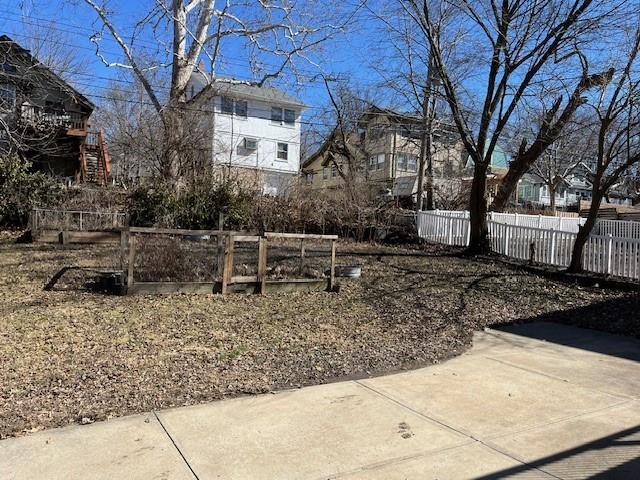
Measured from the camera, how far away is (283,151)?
137 feet

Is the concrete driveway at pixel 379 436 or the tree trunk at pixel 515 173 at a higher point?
the tree trunk at pixel 515 173

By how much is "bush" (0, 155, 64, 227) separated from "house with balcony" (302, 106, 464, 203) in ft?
38.1

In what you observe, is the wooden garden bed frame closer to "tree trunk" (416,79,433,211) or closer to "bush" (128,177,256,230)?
"bush" (128,177,256,230)

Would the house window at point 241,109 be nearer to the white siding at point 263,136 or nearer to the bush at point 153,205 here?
the white siding at point 263,136

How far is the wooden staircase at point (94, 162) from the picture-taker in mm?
29188

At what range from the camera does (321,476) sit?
3.41 metres

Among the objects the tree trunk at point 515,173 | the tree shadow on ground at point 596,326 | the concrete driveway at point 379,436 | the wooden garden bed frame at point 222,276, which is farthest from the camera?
the tree trunk at point 515,173

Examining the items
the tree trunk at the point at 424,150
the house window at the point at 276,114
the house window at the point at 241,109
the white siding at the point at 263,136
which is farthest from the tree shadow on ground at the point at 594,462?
the house window at the point at 276,114

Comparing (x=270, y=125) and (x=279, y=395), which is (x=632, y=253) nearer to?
(x=279, y=395)

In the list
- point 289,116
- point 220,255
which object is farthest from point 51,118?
point 220,255

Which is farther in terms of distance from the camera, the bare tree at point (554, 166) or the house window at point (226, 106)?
the bare tree at point (554, 166)

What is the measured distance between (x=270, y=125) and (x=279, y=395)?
3780 cm

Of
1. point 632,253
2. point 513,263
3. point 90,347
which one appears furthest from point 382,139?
point 90,347

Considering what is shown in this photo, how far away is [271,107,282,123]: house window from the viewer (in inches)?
1636
